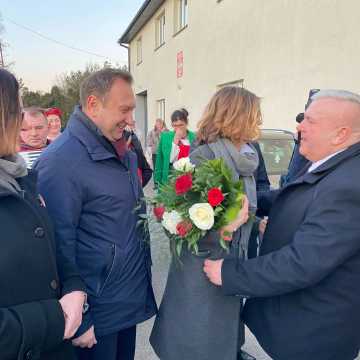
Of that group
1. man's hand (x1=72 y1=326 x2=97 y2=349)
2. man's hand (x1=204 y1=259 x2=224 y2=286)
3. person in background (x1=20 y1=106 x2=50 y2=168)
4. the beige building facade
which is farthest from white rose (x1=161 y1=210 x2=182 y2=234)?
the beige building facade

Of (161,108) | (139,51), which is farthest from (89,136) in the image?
(139,51)

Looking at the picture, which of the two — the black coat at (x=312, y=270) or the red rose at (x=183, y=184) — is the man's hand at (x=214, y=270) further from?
the red rose at (x=183, y=184)

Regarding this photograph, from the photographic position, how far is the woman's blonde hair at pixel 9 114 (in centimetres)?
120

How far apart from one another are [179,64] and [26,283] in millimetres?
12958

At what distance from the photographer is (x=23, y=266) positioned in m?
1.17

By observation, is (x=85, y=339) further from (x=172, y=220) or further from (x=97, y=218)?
(x=172, y=220)

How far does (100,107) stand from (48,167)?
0.39m

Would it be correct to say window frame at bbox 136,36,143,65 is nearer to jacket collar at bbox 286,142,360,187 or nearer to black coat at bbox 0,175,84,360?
jacket collar at bbox 286,142,360,187

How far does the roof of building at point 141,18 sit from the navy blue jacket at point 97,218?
1480 cm

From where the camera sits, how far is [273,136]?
502 centimetres

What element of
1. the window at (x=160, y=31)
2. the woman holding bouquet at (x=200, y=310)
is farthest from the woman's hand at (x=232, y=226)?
the window at (x=160, y=31)

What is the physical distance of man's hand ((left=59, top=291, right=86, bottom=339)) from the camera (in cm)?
130

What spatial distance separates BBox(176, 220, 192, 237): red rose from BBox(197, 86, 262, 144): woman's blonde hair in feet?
2.61

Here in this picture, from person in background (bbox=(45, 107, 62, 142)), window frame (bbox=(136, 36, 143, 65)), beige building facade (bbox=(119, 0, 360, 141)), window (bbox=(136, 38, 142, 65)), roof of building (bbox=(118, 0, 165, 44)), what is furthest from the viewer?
window (bbox=(136, 38, 142, 65))
